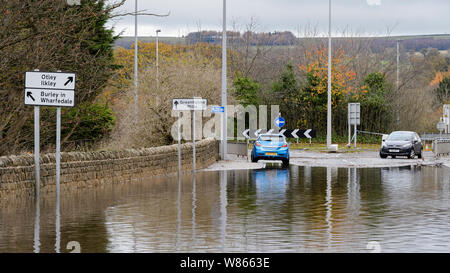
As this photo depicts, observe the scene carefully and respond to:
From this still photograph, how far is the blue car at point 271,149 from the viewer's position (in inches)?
1393

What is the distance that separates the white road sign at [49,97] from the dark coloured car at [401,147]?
82.8ft

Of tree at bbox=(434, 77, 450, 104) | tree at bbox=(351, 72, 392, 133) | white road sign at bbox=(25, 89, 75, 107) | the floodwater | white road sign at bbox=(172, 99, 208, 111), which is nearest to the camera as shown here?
the floodwater

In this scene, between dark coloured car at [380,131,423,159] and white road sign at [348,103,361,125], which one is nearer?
dark coloured car at [380,131,423,159]

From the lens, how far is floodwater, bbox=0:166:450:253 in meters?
11.5

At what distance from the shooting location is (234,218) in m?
14.9

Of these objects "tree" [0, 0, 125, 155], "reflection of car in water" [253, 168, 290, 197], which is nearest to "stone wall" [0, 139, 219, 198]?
"tree" [0, 0, 125, 155]

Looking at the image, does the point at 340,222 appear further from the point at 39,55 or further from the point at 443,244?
the point at 39,55

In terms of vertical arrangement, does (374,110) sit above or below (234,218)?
above

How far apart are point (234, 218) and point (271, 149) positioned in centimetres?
2069

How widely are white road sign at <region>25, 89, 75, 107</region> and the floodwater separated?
2017mm

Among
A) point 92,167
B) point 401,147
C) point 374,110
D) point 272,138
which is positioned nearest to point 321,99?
point 374,110

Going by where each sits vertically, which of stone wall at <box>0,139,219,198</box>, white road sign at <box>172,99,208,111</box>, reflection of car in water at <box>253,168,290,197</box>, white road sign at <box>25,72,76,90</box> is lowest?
reflection of car in water at <box>253,168,290,197</box>

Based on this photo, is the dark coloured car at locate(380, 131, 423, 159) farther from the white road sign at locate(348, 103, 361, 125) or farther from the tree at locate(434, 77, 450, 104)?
the tree at locate(434, 77, 450, 104)

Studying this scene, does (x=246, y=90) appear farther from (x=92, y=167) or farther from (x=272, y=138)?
(x=92, y=167)
